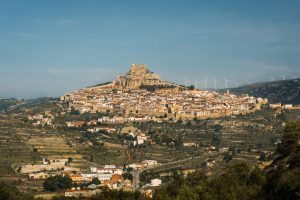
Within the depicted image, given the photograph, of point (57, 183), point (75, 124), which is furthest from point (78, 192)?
point (75, 124)

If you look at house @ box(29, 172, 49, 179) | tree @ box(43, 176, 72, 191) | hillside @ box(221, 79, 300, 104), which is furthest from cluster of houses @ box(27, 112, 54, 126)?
hillside @ box(221, 79, 300, 104)

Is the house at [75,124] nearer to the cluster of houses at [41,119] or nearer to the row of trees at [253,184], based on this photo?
the cluster of houses at [41,119]

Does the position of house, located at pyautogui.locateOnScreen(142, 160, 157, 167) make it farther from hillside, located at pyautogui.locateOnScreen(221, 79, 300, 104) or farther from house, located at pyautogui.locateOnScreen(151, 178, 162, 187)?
hillside, located at pyautogui.locateOnScreen(221, 79, 300, 104)

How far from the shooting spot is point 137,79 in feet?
366

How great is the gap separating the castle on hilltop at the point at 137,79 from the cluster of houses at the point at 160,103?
4.40 metres

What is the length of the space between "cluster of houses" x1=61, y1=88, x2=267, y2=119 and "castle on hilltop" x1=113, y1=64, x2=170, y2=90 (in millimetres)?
4396

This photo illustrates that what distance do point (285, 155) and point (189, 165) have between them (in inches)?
815

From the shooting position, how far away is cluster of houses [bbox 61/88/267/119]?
284 ft

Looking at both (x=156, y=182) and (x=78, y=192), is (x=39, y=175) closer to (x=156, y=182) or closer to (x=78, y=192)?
(x=78, y=192)

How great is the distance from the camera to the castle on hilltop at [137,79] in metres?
111

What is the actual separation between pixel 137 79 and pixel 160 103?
1985cm

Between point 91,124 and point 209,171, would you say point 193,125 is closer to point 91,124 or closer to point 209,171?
point 91,124

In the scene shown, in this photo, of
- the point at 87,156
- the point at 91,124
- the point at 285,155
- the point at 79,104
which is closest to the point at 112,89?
the point at 79,104

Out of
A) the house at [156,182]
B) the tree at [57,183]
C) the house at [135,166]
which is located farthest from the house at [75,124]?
the house at [156,182]
